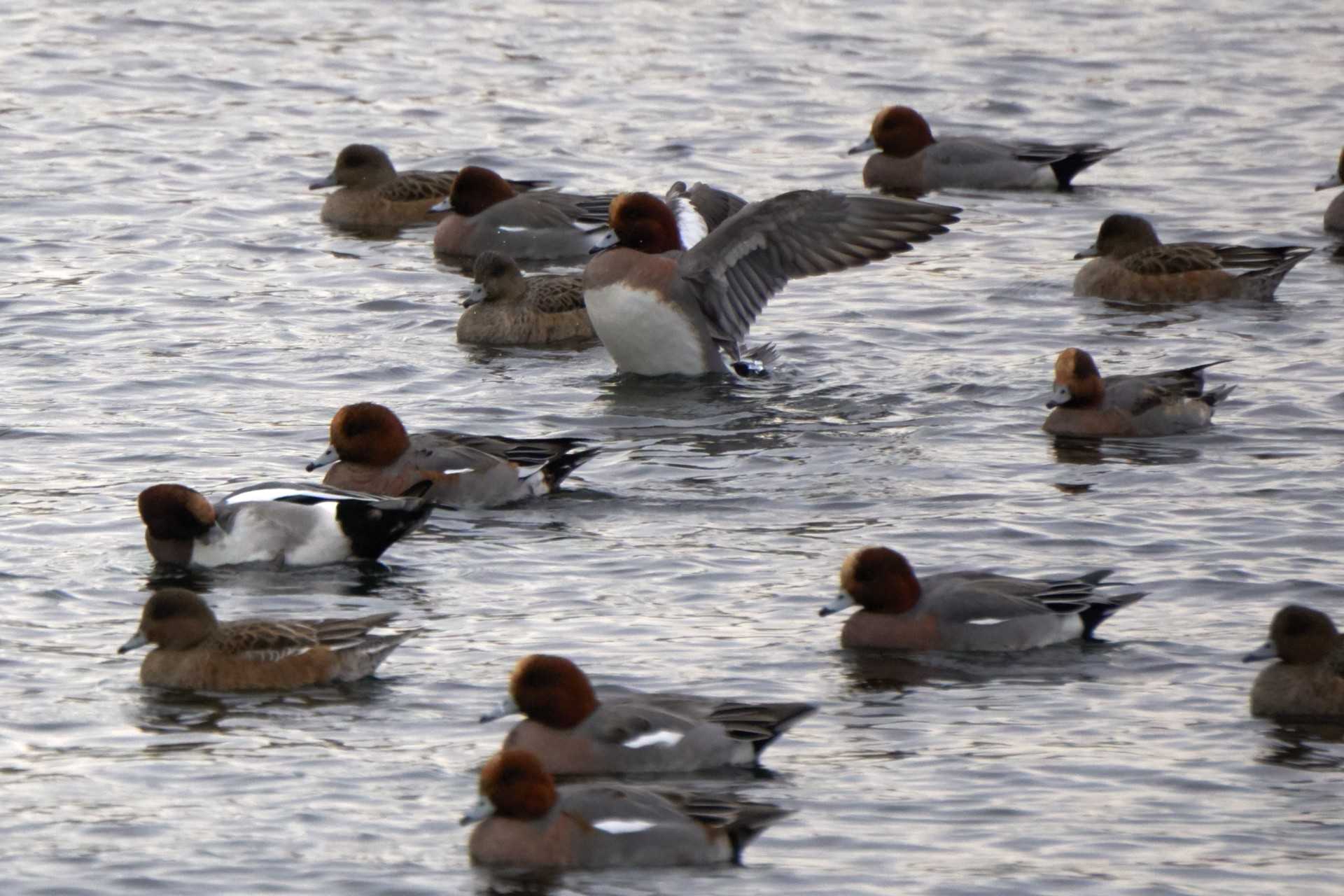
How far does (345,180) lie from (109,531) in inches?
306

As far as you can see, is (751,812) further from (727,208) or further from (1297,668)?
(727,208)

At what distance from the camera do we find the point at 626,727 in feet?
26.1

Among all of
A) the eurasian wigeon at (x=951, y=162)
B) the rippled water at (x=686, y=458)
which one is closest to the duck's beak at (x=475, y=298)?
the rippled water at (x=686, y=458)

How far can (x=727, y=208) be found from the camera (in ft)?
52.1

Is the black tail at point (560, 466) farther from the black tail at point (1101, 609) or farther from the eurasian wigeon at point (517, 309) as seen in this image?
the eurasian wigeon at point (517, 309)

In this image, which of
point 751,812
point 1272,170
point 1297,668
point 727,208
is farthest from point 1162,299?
point 751,812

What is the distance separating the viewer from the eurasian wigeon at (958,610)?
9.27 metres

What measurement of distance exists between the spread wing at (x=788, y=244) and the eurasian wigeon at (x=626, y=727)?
5.87m

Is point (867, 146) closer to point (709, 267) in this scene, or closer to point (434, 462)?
point (709, 267)

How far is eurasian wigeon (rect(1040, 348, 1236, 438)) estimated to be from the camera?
1234 cm

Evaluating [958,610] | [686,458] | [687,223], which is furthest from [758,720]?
[687,223]

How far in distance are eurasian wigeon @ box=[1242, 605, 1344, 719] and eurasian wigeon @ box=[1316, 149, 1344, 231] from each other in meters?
9.20

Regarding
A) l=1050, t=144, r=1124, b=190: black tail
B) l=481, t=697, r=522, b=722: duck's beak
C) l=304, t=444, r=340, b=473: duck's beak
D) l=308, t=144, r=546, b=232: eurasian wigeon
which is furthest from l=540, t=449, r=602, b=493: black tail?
l=1050, t=144, r=1124, b=190: black tail

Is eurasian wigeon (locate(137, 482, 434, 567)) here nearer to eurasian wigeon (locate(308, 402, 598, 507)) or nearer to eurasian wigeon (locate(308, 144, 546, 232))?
eurasian wigeon (locate(308, 402, 598, 507))
